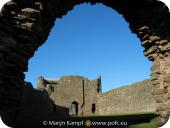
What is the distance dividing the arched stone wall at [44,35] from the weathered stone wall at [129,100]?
13.8m

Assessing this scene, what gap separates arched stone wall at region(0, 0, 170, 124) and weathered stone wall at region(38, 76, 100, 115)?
71.6 feet

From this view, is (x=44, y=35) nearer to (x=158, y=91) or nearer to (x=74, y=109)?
(x=158, y=91)

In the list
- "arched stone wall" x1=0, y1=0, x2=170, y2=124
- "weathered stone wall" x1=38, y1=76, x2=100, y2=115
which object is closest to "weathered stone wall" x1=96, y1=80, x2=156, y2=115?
"weathered stone wall" x1=38, y1=76, x2=100, y2=115

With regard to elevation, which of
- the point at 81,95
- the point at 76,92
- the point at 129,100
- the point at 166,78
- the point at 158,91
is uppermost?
the point at 76,92

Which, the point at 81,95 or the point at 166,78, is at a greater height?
the point at 81,95

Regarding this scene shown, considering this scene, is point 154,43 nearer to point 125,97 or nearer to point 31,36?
point 31,36

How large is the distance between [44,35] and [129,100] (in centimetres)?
1810

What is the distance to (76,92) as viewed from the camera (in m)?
30.6

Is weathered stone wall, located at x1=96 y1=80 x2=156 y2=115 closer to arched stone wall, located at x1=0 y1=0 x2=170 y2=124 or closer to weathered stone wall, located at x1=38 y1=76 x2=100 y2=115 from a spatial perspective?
weathered stone wall, located at x1=38 y1=76 x2=100 y2=115

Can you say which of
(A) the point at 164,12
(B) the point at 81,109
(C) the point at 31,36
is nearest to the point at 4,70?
(C) the point at 31,36

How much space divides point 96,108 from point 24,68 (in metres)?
24.6

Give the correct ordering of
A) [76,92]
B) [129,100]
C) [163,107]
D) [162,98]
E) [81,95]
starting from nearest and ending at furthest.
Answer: [163,107] < [162,98] < [129,100] < [76,92] < [81,95]

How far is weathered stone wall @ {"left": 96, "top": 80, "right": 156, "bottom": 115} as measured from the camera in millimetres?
22453

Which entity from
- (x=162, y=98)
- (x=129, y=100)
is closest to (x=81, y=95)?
(x=129, y=100)
